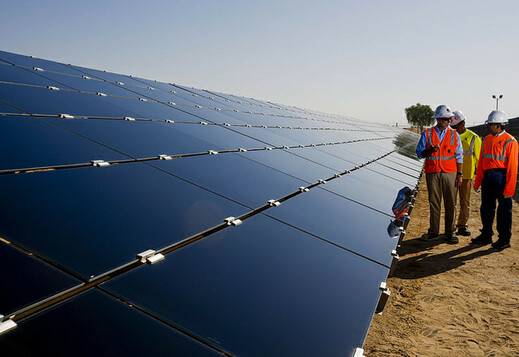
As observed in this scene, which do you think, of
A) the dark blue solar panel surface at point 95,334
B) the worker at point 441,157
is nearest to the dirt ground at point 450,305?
the worker at point 441,157

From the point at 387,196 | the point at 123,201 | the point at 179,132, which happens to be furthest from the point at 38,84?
the point at 387,196

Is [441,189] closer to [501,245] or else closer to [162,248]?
[501,245]

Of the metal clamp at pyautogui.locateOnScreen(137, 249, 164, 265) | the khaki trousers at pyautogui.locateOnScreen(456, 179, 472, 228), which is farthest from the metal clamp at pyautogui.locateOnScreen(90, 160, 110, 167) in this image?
the khaki trousers at pyautogui.locateOnScreen(456, 179, 472, 228)

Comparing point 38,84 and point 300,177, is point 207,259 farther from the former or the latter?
point 38,84

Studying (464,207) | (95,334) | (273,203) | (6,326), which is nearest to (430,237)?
(464,207)

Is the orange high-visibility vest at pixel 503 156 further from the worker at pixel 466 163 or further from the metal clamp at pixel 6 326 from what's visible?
the metal clamp at pixel 6 326

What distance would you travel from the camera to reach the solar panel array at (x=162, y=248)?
1.68m

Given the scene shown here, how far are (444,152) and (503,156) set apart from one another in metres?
1.76

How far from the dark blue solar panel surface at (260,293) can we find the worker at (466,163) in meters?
8.65

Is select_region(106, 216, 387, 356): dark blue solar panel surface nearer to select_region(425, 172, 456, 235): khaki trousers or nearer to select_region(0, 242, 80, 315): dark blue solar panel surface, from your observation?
select_region(0, 242, 80, 315): dark blue solar panel surface

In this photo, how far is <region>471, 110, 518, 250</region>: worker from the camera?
8953mm

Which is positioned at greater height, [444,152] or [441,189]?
[444,152]

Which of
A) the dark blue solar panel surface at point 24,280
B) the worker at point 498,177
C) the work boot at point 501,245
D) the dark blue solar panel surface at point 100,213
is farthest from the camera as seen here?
the work boot at point 501,245

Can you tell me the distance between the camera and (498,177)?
360 inches
